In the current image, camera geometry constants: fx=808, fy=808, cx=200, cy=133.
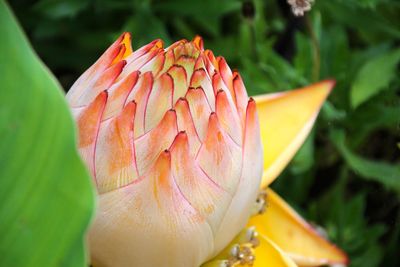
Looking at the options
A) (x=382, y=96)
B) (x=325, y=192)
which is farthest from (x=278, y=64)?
(x=325, y=192)

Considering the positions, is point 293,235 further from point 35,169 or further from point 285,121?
point 35,169

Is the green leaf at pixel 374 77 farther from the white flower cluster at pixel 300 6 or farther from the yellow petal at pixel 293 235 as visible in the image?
the yellow petal at pixel 293 235

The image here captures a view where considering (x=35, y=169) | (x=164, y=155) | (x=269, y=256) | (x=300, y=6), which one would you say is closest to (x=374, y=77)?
(x=300, y=6)

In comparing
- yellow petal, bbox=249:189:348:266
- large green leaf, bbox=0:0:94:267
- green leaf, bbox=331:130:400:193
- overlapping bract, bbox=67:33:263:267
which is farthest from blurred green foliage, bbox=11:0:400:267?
large green leaf, bbox=0:0:94:267

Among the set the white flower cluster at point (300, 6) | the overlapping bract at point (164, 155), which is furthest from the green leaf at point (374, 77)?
the overlapping bract at point (164, 155)

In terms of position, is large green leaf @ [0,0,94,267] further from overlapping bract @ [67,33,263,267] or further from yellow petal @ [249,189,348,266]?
yellow petal @ [249,189,348,266]

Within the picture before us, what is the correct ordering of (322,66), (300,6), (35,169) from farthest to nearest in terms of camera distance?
(322,66) → (300,6) → (35,169)
